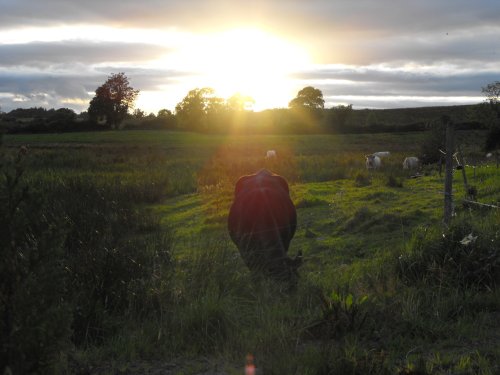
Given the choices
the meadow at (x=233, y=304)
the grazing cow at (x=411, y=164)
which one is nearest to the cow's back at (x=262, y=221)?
the meadow at (x=233, y=304)

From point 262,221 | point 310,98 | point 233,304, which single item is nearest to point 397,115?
point 310,98

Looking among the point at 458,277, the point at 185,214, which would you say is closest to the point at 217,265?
the point at 458,277

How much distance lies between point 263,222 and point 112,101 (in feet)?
257

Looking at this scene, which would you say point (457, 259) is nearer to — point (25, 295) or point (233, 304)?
point (233, 304)

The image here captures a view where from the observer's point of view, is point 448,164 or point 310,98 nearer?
point 448,164

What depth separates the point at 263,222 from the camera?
26.2ft

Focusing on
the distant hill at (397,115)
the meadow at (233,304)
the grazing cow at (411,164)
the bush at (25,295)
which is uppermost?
the distant hill at (397,115)

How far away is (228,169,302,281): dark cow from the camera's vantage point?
7.19m

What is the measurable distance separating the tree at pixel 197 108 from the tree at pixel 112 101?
8.24 meters

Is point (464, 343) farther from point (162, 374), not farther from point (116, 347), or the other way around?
point (116, 347)

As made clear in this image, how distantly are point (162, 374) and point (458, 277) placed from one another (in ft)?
11.9

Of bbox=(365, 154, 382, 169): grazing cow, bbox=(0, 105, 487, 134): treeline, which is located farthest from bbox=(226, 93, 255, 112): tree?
bbox=(365, 154, 382, 169): grazing cow

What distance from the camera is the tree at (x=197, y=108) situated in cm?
7969

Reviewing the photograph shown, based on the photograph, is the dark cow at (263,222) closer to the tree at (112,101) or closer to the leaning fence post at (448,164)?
the leaning fence post at (448,164)
